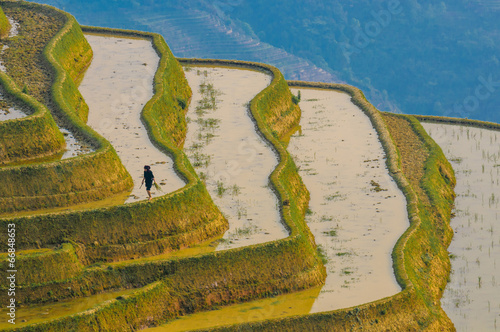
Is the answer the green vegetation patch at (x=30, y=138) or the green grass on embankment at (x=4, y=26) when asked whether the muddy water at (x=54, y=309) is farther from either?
the green grass on embankment at (x=4, y=26)

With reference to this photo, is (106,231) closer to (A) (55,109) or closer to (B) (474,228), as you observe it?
(A) (55,109)

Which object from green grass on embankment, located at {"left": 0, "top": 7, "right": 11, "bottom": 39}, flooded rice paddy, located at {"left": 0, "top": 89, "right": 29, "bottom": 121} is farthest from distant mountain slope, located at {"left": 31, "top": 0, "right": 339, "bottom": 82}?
flooded rice paddy, located at {"left": 0, "top": 89, "right": 29, "bottom": 121}

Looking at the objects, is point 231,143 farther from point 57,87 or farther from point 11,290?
point 11,290

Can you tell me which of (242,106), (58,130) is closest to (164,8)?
(242,106)

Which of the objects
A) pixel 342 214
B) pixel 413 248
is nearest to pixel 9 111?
pixel 342 214

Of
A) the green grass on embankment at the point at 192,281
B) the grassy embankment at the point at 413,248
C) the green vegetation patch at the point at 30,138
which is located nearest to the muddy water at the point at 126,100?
the green vegetation patch at the point at 30,138

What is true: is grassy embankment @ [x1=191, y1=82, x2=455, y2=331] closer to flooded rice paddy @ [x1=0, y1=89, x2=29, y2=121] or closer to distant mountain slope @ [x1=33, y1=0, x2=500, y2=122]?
flooded rice paddy @ [x1=0, y1=89, x2=29, y2=121]
